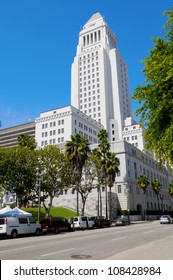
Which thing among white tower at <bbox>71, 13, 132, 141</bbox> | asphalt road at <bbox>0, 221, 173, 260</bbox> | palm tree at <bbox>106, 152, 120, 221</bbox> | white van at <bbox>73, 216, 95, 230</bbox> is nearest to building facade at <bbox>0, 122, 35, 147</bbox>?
white tower at <bbox>71, 13, 132, 141</bbox>

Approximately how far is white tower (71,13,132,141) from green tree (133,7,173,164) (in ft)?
353

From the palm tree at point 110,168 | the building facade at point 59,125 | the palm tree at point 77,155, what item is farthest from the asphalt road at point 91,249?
the building facade at point 59,125

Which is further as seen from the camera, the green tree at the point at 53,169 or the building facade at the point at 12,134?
the building facade at the point at 12,134

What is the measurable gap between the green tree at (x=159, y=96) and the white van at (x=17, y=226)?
16.6 meters

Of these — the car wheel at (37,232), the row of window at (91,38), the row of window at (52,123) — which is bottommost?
the car wheel at (37,232)

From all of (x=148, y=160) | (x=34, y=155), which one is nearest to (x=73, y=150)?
(x=34, y=155)

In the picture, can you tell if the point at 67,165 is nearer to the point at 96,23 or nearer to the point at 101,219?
the point at 101,219

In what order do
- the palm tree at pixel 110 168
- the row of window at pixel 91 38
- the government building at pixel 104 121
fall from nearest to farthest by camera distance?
the palm tree at pixel 110 168 → the government building at pixel 104 121 → the row of window at pixel 91 38

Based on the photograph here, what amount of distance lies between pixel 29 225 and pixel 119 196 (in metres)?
39.3

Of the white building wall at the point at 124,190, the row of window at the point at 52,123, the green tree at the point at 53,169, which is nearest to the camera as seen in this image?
the green tree at the point at 53,169

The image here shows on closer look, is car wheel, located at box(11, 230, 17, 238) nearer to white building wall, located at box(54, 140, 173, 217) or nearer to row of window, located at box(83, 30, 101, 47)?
white building wall, located at box(54, 140, 173, 217)

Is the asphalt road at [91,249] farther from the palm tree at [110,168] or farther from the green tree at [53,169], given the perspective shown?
the palm tree at [110,168]

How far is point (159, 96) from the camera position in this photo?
38.5 feet

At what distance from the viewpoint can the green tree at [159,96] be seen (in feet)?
36.1
